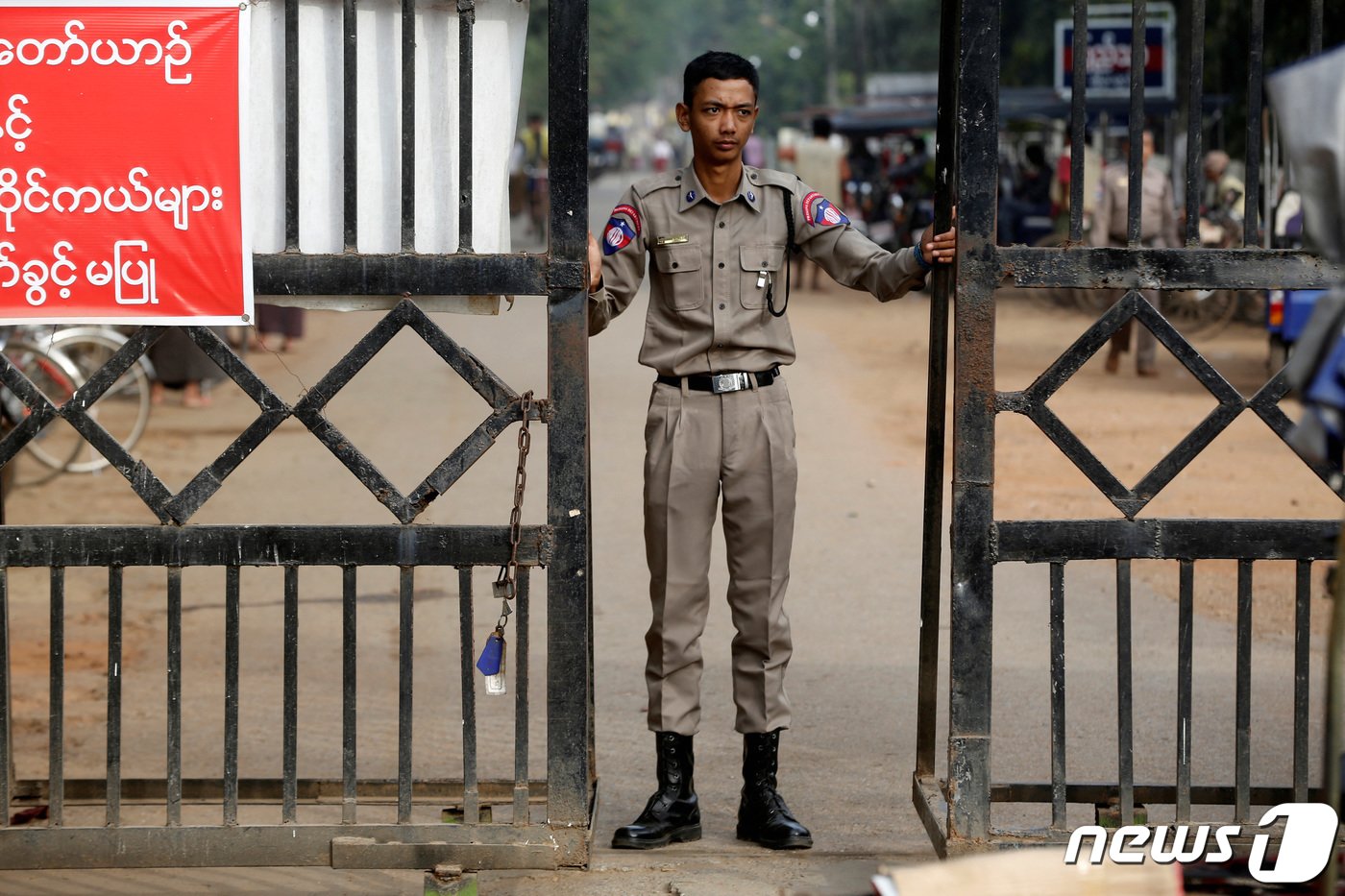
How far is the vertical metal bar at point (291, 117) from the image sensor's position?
3729 millimetres

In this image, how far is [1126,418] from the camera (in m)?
11.9

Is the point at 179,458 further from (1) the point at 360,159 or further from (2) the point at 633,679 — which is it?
(1) the point at 360,159

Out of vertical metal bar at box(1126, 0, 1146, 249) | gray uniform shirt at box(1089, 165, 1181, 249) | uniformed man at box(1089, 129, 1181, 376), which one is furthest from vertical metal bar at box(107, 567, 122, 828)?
gray uniform shirt at box(1089, 165, 1181, 249)

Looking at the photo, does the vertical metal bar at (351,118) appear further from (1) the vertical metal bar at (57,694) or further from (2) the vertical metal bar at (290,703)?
(1) the vertical metal bar at (57,694)

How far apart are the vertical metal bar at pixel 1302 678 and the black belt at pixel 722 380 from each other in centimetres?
135

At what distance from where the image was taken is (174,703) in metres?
3.81

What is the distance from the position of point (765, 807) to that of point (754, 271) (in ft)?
4.55

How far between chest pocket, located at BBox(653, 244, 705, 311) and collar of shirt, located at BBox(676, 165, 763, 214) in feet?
0.38

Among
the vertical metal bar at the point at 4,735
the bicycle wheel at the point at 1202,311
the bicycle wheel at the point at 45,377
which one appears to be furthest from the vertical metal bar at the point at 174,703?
the bicycle wheel at the point at 1202,311

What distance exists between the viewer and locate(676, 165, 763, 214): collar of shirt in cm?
419

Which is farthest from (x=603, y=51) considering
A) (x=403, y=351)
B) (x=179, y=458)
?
(x=179, y=458)

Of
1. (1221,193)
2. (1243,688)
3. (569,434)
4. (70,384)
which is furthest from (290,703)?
(1221,193)

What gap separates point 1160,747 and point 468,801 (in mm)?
2526

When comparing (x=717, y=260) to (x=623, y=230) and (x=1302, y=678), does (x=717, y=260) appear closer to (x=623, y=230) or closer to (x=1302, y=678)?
(x=623, y=230)
